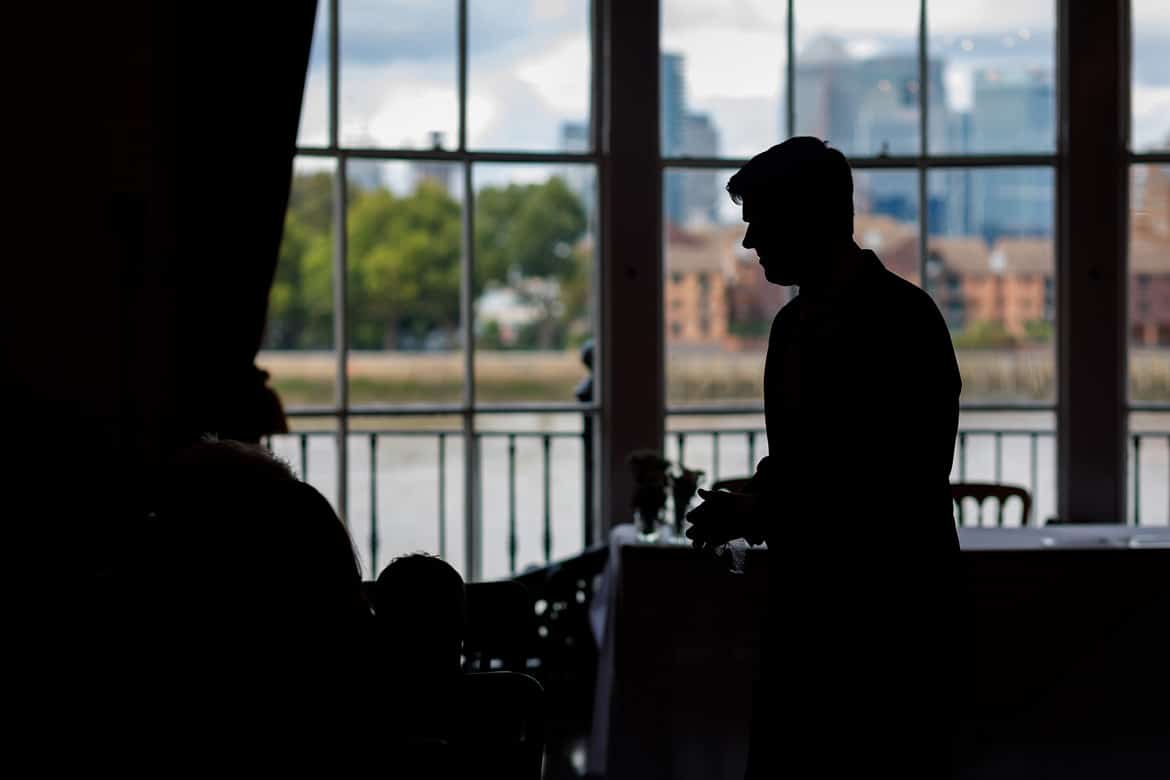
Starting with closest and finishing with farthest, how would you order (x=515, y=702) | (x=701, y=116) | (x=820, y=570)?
1. (x=820, y=570)
2. (x=515, y=702)
3. (x=701, y=116)

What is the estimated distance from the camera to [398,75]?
15.5 feet

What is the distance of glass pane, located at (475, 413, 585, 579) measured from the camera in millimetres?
4980

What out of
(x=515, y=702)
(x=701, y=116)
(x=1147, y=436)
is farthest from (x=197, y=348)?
(x=1147, y=436)

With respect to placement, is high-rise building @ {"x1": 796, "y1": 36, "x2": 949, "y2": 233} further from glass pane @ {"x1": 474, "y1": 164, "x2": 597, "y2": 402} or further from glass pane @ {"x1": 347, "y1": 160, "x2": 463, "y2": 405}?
glass pane @ {"x1": 347, "y1": 160, "x2": 463, "y2": 405}

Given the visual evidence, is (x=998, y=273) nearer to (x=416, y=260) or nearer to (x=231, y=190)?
(x=416, y=260)

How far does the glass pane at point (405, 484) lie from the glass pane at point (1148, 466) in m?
2.76

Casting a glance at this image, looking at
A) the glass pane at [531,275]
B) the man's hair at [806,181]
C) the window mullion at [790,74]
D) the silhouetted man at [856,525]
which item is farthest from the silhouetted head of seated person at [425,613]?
the window mullion at [790,74]

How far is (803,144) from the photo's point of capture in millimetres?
1861

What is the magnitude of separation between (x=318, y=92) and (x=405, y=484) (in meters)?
1.58

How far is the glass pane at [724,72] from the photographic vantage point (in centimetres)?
486

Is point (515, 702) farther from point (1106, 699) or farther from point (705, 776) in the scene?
point (1106, 699)

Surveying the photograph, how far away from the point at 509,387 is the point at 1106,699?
258 cm

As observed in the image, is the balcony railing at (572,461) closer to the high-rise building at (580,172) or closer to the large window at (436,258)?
the large window at (436,258)

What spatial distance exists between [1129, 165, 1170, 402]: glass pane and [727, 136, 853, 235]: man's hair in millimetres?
3524
